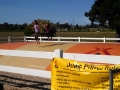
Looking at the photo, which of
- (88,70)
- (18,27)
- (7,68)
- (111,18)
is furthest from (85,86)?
(18,27)

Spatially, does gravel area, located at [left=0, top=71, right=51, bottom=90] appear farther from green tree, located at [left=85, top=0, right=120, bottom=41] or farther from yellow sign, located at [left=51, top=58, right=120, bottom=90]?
green tree, located at [left=85, top=0, right=120, bottom=41]

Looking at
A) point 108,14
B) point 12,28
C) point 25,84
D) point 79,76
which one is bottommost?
point 25,84

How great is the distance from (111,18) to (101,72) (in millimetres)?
16861

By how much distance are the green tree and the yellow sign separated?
15.4m

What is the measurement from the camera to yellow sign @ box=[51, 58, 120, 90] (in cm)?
461

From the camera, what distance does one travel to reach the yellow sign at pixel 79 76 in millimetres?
4609

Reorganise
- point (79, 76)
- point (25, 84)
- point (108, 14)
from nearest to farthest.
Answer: point (79, 76) < point (25, 84) < point (108, 14)

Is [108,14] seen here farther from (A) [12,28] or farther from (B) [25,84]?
(A) [12,28]

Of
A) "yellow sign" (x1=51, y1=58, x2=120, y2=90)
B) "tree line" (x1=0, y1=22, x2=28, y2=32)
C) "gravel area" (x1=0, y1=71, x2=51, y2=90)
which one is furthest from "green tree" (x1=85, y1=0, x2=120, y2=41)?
"tree line" (x1=0, y1=22, x2=28, y2=32)

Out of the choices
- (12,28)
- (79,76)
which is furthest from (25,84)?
(12,28)

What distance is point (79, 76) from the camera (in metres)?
4.80

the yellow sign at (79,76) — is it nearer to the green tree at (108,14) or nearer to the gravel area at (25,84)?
the gravel area at (25,84)

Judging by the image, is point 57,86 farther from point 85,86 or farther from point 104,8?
point 104,8

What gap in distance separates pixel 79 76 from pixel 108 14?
16882mm
